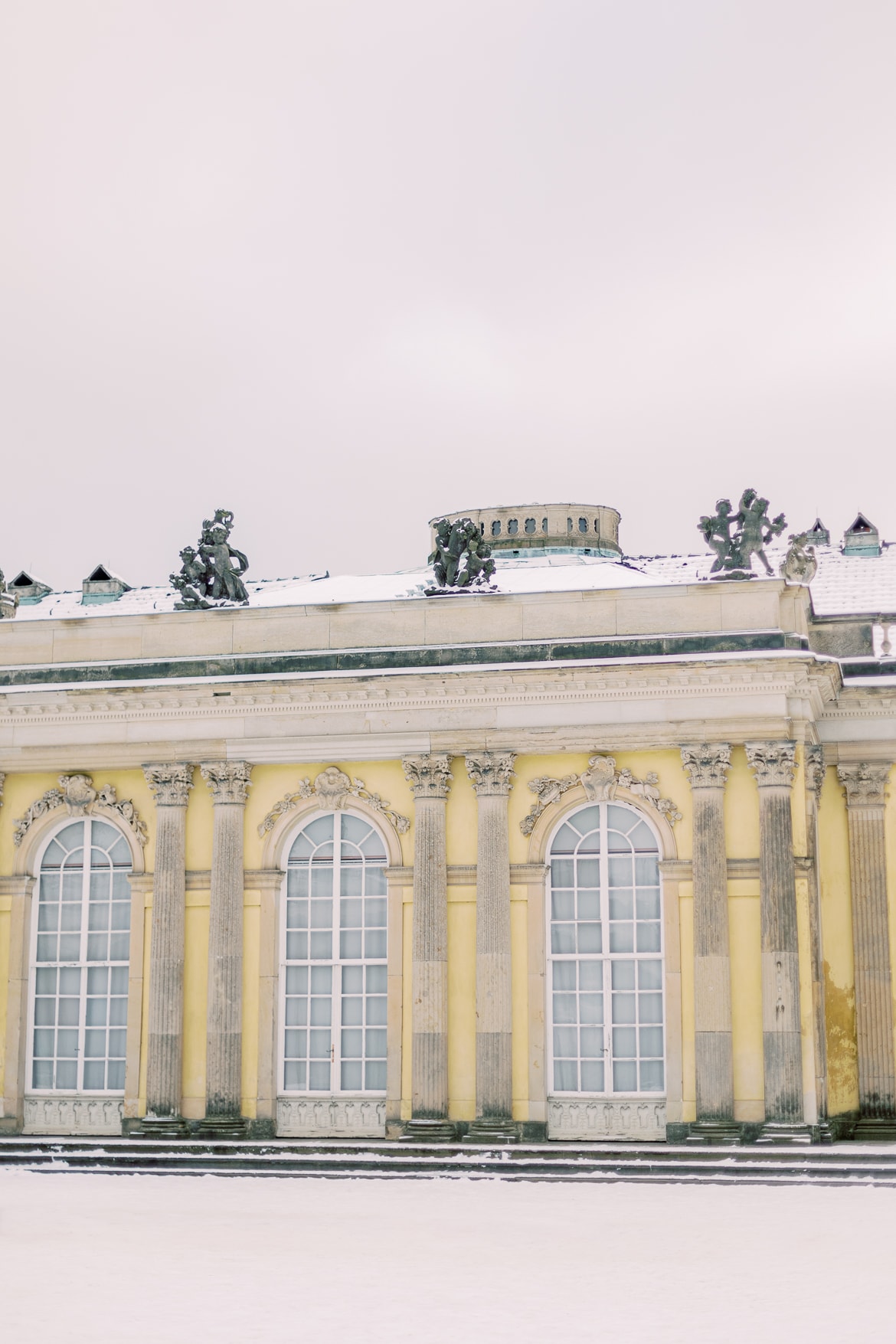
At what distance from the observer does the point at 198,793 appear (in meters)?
25.7

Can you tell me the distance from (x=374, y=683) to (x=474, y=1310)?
12.1m

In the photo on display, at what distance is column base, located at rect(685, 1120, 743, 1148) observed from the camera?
905 inches

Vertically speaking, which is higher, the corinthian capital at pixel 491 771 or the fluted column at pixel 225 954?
the corinthian capital at pixel 491 771

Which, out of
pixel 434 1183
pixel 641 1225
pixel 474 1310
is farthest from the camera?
pixel 434 1183

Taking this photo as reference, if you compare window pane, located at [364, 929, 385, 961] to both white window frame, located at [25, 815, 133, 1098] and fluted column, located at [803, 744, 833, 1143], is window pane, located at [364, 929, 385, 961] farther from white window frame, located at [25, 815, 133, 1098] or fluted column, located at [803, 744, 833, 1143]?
fluted column, located at [803, 744, 833, 1143]

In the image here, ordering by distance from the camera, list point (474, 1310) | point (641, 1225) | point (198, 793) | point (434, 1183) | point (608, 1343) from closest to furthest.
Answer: point (608, 1343) < point (474, 1310) < point (641, 1225) < point (434, 1183) < point (198, 793)

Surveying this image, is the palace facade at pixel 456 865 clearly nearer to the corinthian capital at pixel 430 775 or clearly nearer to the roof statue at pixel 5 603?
the corinthian capital at pixel 430 775

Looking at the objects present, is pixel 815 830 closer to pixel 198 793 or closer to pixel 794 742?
pixel 794 742

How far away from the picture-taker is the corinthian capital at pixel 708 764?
23891mm

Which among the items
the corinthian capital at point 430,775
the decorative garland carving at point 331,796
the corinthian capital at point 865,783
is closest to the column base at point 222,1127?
the decorative garland carving at point 331,796

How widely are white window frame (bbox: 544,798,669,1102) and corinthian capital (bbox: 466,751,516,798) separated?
92 cm

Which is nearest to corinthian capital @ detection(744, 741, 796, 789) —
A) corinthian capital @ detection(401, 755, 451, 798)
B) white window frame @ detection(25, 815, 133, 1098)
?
corinthian capital @ detection(401, 755, 451, 798)

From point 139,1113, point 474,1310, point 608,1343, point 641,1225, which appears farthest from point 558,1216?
point 139,1113

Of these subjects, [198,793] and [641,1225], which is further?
[198,793]
